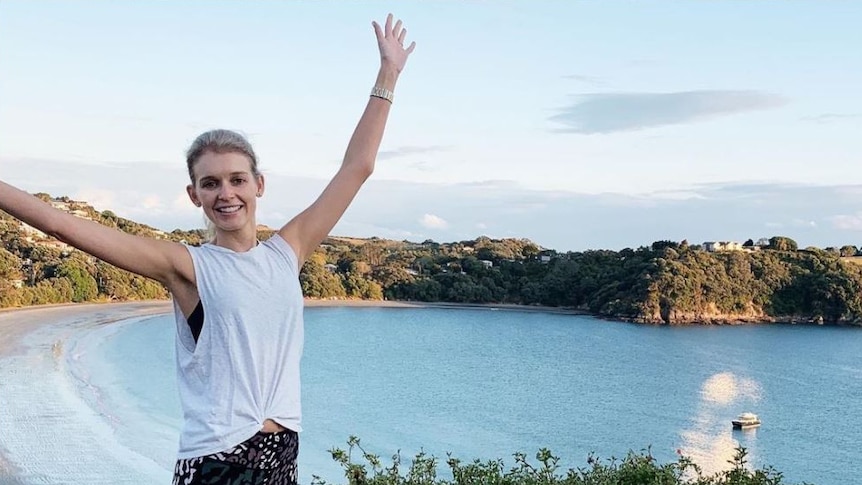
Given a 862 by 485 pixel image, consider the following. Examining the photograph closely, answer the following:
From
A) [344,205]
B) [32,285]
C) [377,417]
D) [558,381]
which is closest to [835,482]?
[377,417]

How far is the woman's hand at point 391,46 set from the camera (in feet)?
5.41

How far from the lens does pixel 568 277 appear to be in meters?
61.3

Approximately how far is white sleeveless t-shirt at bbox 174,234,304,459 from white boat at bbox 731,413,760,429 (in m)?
25.7

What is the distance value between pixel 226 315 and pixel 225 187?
0.20 meters

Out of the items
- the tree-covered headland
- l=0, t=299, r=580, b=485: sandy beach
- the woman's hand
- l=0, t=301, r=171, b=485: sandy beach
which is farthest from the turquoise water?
the woman's hand

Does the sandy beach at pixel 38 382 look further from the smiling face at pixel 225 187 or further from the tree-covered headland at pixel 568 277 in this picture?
the smiling face at pixel 225 187

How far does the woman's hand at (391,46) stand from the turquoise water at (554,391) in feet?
41.1

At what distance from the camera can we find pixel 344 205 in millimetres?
1555

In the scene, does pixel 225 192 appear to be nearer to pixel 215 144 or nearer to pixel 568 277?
pixel 215 144

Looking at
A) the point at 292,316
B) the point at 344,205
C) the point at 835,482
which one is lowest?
the point at 835,482

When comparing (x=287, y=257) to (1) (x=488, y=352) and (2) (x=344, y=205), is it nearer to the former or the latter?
(2) (x=344, y=205)

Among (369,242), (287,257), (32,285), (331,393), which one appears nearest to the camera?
(287,257)

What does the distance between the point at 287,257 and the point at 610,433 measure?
23915 mm

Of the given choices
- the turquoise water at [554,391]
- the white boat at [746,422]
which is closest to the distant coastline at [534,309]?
the turquoise water at [554,391]
